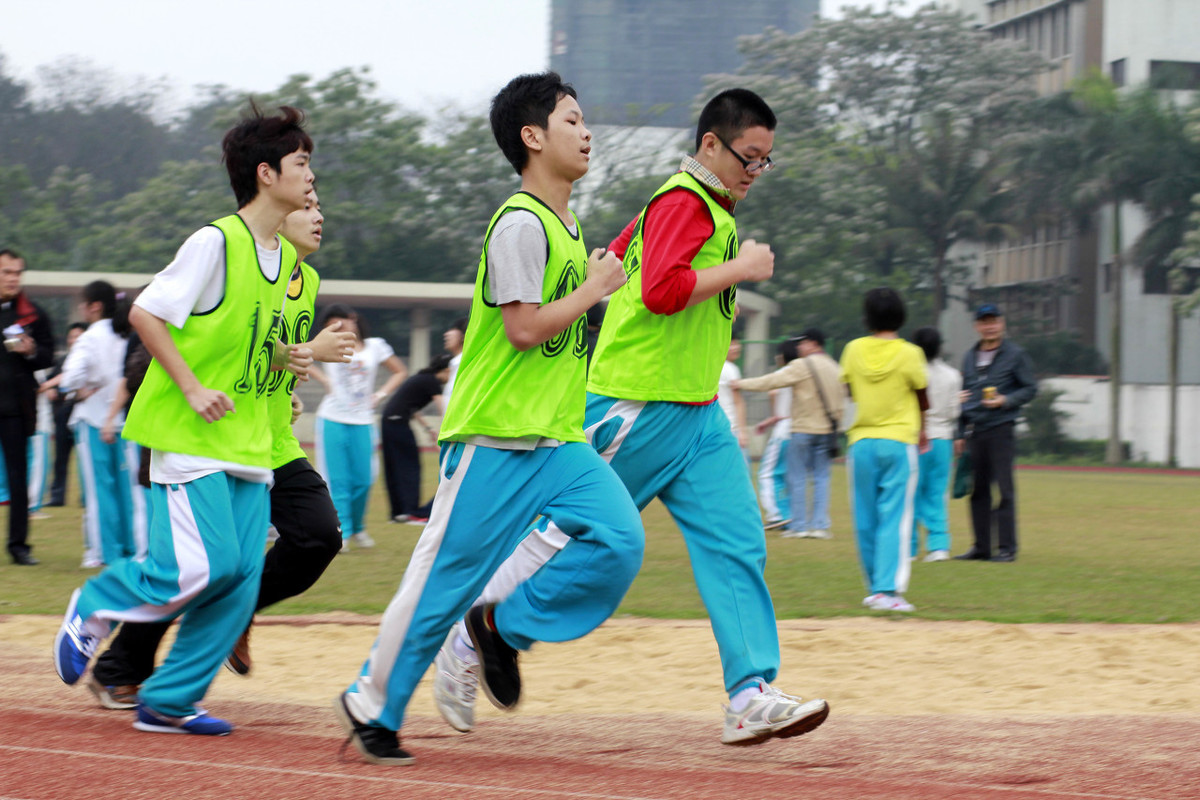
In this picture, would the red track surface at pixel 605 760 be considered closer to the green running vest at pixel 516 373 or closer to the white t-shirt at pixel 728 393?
the green running vest at pixel 516 373

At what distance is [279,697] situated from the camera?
18.1 ft

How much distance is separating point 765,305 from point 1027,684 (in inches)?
1172

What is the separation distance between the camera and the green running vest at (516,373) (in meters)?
4.09

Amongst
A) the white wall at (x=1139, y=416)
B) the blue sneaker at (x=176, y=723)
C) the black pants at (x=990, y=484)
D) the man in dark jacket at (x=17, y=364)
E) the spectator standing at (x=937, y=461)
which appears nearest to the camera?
the blue sneaker at (x=176, y=723)

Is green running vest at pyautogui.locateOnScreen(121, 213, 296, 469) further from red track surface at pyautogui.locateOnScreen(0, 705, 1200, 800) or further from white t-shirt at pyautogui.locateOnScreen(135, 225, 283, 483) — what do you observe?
red track surface at pyautogui.locateOnScreen(0, 705, 1200, 800)

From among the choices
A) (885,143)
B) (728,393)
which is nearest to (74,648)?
(728,393)

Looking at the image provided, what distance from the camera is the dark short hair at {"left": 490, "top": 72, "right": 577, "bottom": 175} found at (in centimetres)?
424

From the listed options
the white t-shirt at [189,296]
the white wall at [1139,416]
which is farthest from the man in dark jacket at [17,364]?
the white wall at [1139,416]

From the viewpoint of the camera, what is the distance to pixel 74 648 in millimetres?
4582

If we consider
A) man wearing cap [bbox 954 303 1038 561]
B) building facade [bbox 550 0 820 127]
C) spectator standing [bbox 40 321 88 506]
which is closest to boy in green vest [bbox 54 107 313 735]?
man wearing cap [bbox 954 303 1038 561]

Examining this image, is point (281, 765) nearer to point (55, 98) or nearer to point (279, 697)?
point (279, 697)

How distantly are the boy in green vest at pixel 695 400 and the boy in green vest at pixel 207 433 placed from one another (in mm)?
779

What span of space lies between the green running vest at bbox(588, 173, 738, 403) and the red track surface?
116cm

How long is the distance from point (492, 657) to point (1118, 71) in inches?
1926
